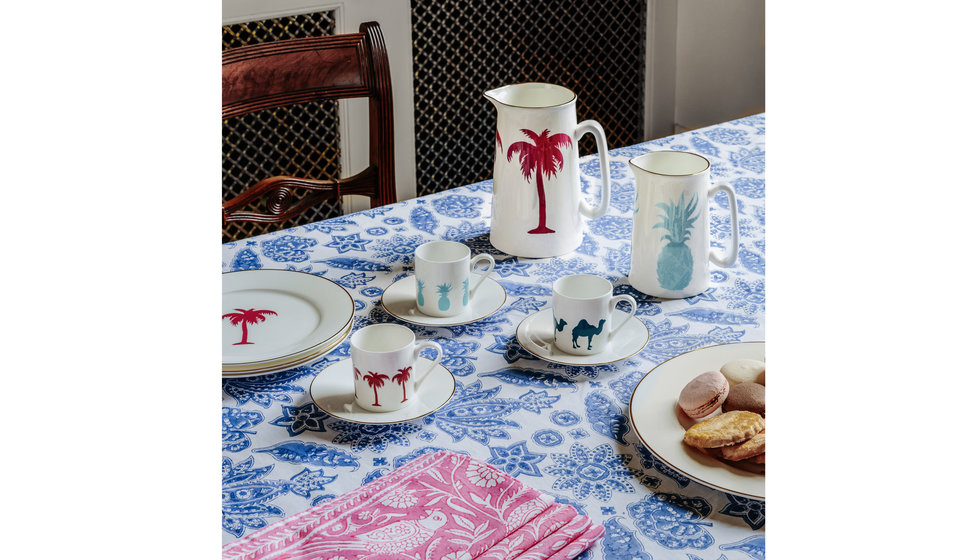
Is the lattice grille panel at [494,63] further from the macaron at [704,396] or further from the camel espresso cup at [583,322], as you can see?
the macaron at [704,396]

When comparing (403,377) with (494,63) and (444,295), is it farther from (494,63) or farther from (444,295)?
(494,63)

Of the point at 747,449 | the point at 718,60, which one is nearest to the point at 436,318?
the point at 747,449

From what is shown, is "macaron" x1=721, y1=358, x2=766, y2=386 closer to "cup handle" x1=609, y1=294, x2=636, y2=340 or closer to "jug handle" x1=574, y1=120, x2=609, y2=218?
"cup handle" x1=609, y1=294, x2=636, y2=340

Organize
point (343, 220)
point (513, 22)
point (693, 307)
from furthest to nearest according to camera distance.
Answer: point (513, 22) < point (343, 220) < point (693, 307)

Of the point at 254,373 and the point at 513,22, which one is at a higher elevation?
the point at 513,22

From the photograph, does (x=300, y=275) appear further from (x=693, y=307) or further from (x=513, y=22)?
(x=513, y=22)

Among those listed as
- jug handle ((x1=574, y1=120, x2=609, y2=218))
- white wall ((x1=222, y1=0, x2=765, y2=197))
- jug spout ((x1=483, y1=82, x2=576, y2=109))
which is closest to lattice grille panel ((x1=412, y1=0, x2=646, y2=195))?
white wall ((x1=222, y1=0, x2=765, y2=197))

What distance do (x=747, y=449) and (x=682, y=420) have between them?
0.08 m

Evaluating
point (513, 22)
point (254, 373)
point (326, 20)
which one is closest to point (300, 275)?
point (254, 373)

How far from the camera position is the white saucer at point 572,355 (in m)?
0.82

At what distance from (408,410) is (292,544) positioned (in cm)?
18

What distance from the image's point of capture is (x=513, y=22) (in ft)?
8.84

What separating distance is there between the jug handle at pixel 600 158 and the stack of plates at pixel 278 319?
0.31 metres

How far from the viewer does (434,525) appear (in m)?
0.60
